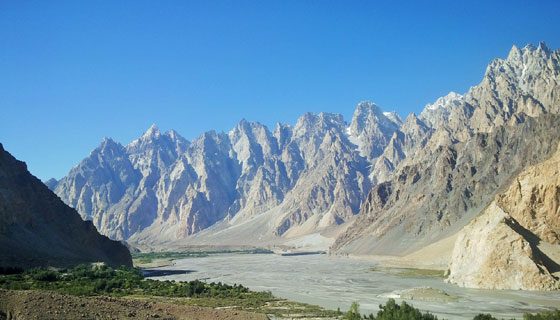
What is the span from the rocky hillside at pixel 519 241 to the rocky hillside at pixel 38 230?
251 feet

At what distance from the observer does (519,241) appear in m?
82.6

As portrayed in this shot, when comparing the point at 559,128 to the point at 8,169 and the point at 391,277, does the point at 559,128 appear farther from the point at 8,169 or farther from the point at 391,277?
the point at 8,169

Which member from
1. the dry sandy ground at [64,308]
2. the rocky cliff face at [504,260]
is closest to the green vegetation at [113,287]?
the dry sandy ground at [64,308]

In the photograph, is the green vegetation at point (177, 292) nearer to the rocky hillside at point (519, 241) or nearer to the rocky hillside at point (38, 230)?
the rocky hillside at point (38, 230)

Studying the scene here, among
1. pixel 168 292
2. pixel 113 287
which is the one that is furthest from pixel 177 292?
pixel 113 287

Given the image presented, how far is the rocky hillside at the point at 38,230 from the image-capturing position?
105 m

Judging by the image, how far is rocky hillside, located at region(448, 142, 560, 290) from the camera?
265 feet

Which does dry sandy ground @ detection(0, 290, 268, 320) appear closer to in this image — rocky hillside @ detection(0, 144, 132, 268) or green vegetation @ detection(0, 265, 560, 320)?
green vegetation @ detection(0, 265, 560, 320)

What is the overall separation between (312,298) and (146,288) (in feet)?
78.4

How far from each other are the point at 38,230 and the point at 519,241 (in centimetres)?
9877

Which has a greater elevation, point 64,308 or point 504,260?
point 504,260

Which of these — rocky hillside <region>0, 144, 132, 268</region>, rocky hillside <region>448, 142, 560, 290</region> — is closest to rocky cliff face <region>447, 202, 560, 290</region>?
rocky hillside <region>448, 142, 560, 290</region>

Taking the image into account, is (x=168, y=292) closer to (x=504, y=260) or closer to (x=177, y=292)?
(x=177, y=292)

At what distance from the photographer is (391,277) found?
116 metres
